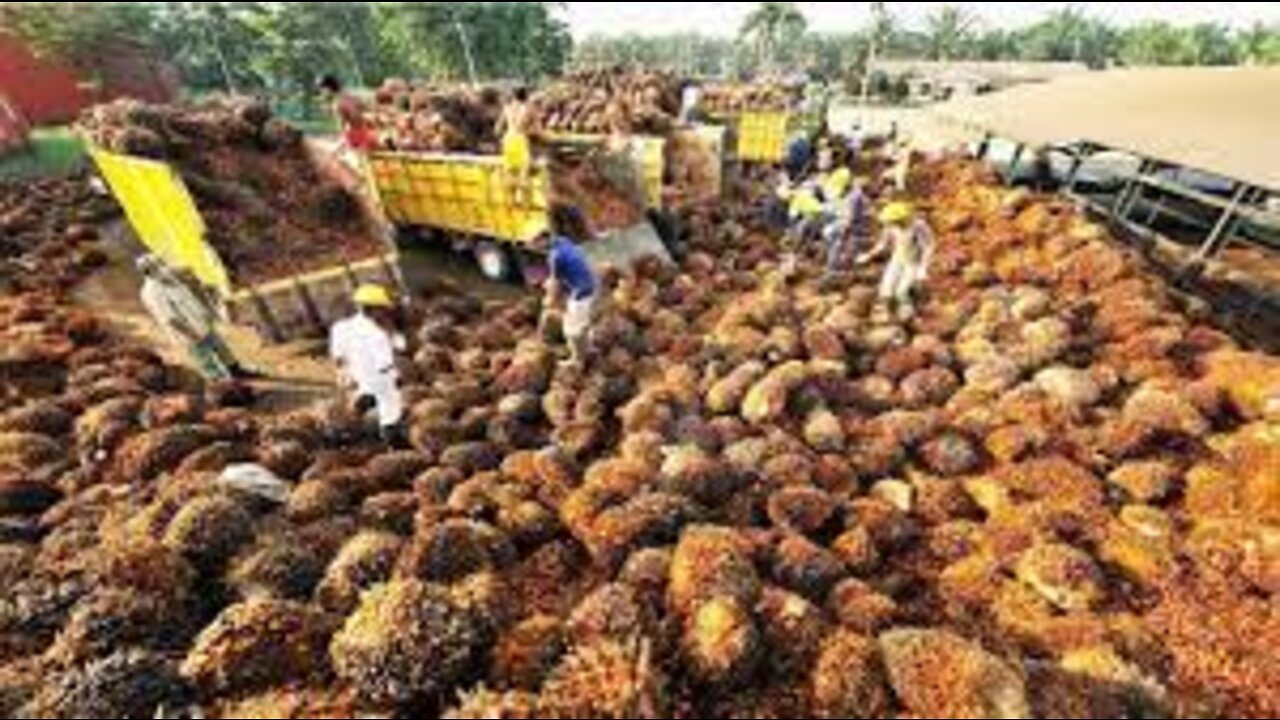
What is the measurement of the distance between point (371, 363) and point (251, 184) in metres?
5.68

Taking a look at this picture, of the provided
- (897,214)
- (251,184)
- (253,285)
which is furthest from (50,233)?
(897,214)

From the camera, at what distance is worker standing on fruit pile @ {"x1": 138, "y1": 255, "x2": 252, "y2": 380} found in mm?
8438

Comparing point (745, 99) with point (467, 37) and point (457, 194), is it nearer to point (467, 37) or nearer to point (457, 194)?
point (457, 194)

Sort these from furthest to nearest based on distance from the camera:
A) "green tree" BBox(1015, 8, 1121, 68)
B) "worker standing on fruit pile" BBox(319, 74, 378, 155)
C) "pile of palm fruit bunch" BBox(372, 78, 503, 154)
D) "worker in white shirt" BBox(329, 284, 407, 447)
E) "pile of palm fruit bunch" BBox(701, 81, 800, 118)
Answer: "green tree" BBox(1015, 8, 1121, 68) < "pile of palm fruit bunch" BBox(701, 81, 800, 118) < "pile of palm fruit bunch" BBox(372, 78, 503, 154) < "worker standing on fruit pile" BBox(319, 74, 378, 155) < "worker in white shirt" BBox(329, 284, 407, 447)

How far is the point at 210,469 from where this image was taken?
6133mm

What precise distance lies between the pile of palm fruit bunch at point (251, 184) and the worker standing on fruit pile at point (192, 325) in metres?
0.72

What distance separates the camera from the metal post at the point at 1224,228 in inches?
390

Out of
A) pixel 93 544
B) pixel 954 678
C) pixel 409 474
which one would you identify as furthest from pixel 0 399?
pixel 954 678

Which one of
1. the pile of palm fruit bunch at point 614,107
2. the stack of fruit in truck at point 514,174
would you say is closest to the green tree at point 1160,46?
the pile of palm fruit bunch at point 614,107

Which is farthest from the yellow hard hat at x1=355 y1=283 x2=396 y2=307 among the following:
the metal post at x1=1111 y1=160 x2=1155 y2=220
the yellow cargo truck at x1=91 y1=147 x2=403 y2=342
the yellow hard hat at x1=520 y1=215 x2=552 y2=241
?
the metal post at x1=1111 y1=160 x2=1155 y2=220

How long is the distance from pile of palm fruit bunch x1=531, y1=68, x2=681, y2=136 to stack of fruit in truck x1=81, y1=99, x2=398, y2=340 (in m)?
5.30

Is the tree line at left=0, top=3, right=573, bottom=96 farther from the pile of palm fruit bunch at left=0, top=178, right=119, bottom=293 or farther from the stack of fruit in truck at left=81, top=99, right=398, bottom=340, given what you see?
the stack of fruit in truck at left=81, top=99, right=398, bottom=340

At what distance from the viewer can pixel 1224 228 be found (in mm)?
10422

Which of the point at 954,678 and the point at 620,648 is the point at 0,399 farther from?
the point at 954,678
